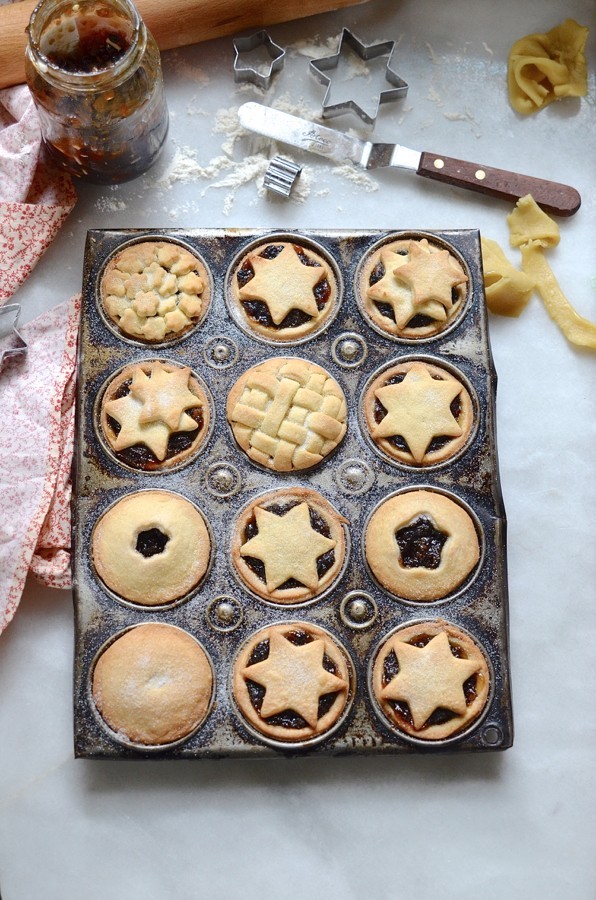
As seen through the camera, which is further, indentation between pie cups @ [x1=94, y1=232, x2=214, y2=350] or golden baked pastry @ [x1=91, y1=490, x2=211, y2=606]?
indentation between pie cups @ [x1=94, y1=232, x2=214, y2=350]

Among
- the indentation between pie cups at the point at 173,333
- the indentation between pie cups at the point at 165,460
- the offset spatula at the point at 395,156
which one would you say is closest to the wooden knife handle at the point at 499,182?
the offset spatula at the point at 395,156

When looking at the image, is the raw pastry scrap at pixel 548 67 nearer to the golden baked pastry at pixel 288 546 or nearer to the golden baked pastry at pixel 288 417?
the golden baked pastry at pixel 288 417

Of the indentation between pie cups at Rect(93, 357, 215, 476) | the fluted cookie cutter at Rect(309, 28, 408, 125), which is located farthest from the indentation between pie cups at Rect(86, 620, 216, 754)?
the fluted cookie cutter at Rect(309, 28, 408, 125)

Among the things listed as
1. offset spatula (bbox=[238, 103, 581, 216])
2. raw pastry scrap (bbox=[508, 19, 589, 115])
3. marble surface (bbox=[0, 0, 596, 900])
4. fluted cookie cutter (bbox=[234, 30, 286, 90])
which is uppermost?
raw pastry scrap (bbox=[508, 19, 589, 115])

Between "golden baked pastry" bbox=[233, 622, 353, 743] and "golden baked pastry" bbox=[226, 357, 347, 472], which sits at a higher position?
"golden baked pastry" bbox=[226, 357, 347, 472]

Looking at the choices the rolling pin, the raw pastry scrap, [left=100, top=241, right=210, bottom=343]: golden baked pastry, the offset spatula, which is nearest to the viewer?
[left=100, top=241, right=210, bottom=343]: golden baked pastry

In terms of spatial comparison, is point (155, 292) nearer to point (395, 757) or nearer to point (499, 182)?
point (499, 182)

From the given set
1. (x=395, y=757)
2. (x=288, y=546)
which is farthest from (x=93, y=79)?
(x=395, y=757)

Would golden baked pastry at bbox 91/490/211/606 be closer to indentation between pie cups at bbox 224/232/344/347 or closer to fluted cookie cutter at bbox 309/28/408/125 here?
indentation between pie cups at bbox 224/232/344/347
